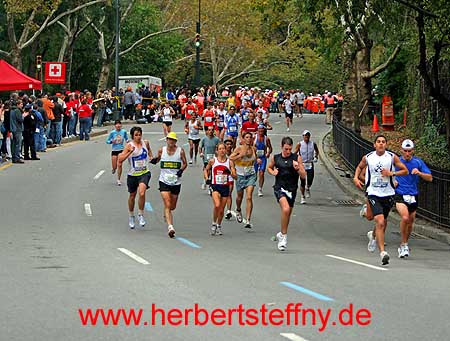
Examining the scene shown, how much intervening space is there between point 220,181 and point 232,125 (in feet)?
45.4

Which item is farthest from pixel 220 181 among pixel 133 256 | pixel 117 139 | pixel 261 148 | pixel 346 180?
pixel 346 180

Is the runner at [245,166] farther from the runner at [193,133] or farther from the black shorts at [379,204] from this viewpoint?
the runner at [193,133]

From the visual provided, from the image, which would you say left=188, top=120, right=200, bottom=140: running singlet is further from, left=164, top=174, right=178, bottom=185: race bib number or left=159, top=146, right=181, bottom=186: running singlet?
left=164, top=174, right=178, bottom=185: race bib number

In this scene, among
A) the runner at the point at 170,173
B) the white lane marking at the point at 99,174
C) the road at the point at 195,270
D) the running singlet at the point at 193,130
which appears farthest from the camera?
the running singlet at the point at 193,130

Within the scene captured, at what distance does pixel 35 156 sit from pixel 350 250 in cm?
1660

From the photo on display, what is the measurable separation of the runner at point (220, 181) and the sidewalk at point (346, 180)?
13.9 ft

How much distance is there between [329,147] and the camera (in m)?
38.7

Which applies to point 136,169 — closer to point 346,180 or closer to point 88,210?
point 88,210

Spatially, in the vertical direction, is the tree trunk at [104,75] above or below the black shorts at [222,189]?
above

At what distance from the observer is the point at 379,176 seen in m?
16.0

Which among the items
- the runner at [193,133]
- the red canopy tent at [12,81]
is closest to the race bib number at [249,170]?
the runner at [193,133]

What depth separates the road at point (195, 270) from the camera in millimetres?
9969

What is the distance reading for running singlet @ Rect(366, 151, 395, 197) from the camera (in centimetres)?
1593

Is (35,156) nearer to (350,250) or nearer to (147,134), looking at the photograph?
(147,134)
